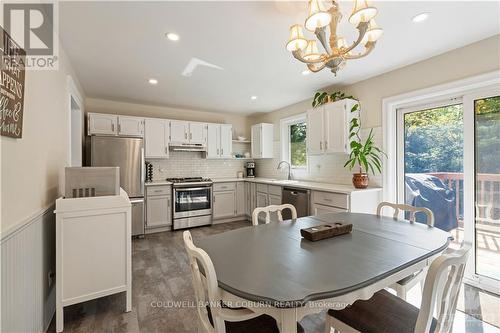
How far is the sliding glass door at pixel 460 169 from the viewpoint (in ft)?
7.52

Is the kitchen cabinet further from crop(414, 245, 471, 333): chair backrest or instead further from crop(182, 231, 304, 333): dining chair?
crop(414, 245, 471, 333): chair backrest

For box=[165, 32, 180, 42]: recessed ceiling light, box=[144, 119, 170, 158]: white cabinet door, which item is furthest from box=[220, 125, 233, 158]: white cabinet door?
box=[165, 32, 180, 42]: recessed ceiling light

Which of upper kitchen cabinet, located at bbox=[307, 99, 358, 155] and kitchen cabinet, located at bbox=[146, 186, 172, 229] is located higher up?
upper kitchen cabinet, located at bbox=[307, 99, 358, 155]

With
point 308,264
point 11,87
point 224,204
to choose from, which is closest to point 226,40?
point 11,87

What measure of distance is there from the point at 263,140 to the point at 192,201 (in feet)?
6.55

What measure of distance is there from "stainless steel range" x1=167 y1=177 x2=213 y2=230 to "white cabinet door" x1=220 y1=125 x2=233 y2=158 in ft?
2.66

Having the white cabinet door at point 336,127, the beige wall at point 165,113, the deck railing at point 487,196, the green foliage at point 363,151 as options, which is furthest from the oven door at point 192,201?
the deck railing at point 487,196

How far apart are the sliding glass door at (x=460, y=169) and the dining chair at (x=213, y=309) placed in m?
2.46

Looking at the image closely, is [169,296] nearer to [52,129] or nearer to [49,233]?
[49,233]

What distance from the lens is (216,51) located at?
2.45 meters

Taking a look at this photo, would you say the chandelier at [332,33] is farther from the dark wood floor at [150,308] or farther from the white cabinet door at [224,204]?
the white cabinet door at [224,204]

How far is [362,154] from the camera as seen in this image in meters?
3.10

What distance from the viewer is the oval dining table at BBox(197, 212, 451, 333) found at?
2.92ft

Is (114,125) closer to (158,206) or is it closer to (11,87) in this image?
(158,206)
